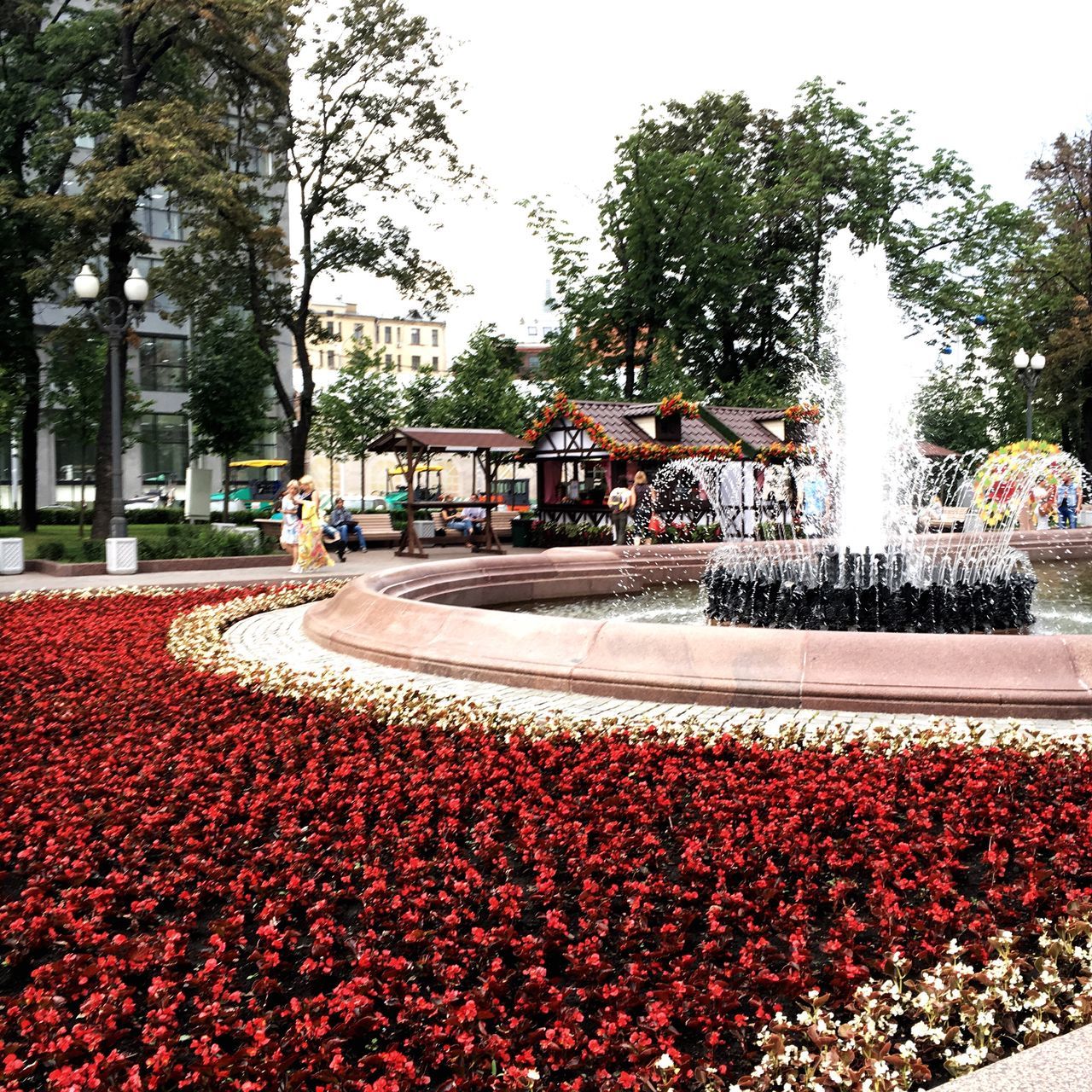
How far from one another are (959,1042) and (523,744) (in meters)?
3.65

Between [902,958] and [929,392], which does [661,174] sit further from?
[902,958]

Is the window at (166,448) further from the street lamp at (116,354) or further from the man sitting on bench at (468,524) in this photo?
the street lamp at (116,354)

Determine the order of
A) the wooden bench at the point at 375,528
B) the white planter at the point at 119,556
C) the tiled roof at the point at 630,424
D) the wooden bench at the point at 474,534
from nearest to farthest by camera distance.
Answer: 1. the white planter at the point at 119,556
2. the tiled roof at the point at 630,424
3. the wooden bench at the point at 474,534
4. the wooden bench at the point at 375,528

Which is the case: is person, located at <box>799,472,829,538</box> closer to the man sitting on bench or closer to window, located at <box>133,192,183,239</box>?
the man sitting on bench

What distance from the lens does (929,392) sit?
211 ft

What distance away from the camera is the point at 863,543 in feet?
49.5

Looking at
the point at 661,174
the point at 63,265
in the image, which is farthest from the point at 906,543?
the point at 661,174

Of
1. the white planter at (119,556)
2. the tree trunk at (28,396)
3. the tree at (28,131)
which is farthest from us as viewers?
the tree trunk at (28,396)

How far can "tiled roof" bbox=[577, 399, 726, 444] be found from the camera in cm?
2950

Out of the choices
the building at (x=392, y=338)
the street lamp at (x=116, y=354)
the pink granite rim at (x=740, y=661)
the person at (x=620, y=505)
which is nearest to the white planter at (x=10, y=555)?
the street lamp at (x=116, y=354)

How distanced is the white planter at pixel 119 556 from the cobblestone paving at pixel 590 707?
435 inches

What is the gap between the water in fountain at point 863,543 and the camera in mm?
10359

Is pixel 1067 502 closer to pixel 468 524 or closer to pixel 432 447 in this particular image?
pixel 468 524

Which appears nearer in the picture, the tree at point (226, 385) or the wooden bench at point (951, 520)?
the wooden bench at point (951, 520)
